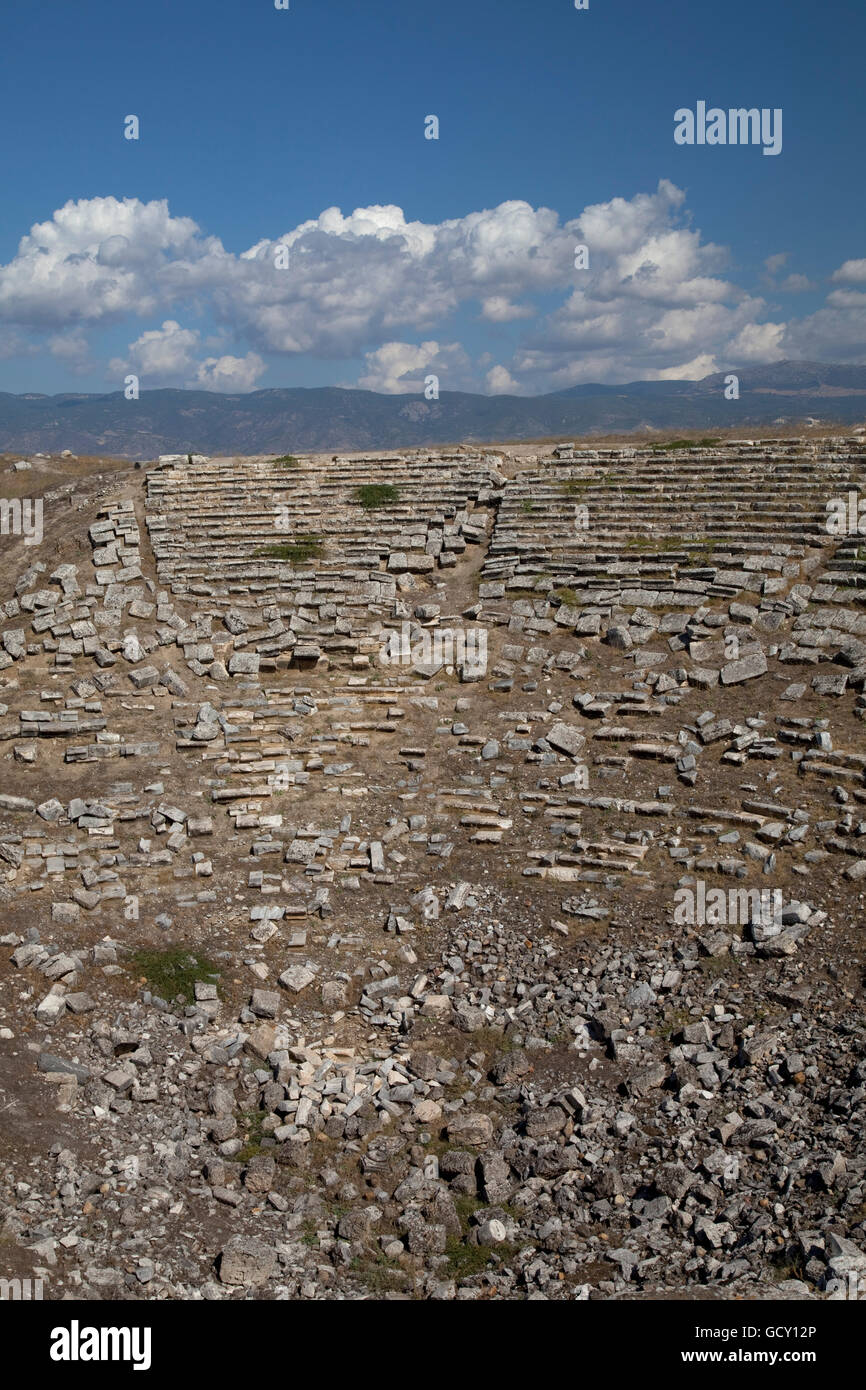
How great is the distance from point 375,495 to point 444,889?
15.6m

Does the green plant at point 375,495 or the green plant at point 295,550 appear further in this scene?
the green plant at point 375,495

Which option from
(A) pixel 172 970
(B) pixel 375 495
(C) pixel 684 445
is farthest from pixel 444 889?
(C) pixel 684 445

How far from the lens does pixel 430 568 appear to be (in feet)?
81.9

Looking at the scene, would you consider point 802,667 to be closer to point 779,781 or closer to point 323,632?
point 779,781

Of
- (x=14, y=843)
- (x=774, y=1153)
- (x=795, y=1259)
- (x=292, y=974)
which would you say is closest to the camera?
(x=795, y=1259)

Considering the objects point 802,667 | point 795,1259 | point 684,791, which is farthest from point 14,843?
point 802,667

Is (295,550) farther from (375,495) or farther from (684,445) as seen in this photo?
(684,445)

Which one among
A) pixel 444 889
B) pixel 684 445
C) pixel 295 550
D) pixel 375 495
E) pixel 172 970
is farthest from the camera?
pixel 684 445

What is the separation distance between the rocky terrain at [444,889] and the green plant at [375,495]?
0.42ft

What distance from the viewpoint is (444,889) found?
14.8m

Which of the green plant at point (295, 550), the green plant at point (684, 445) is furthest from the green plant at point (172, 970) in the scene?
the green plant at point (684, 445)

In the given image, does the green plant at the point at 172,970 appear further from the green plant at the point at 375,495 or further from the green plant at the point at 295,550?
the green plant at the point at 375,495

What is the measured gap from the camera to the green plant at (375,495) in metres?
27.0
